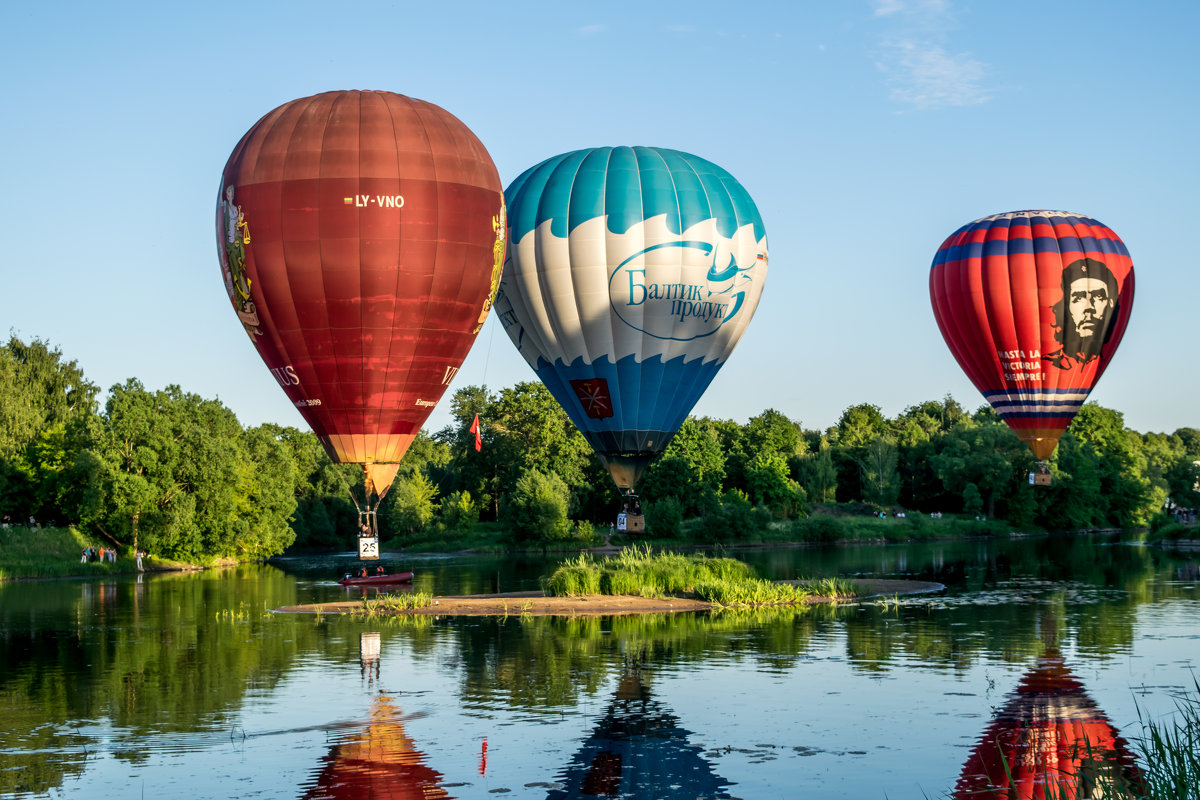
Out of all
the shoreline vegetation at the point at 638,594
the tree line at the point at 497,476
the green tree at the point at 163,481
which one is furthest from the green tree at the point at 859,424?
the shoreline vegetation at the point at 638,594

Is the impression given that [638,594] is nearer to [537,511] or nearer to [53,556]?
[53,556]

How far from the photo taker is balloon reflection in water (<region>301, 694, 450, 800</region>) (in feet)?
60.0

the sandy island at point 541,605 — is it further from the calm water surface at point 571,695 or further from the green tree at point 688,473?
the green tree at point 688,473

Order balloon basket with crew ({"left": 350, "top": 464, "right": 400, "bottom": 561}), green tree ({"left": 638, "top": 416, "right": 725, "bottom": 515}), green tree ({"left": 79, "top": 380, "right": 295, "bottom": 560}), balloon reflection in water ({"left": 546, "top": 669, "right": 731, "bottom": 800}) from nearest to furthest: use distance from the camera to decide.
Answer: balloon reflection in water ({"left": 546, "top": 669, "right": 731, "bottom": 800}) < balloon basket with crew ({"left": 350, "top": 464, "right": 400, "bottom": 561}) < green tree ({"left": 79, "top": 380, "right": 295, "bottom": 560}) < green tree ({"left": 638, "top": 416, "right": 725, "bottom": 515})

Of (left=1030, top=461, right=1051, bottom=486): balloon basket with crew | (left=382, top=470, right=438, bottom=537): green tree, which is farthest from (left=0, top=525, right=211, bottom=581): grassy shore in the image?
(left=1030, top=461, right=1051, bottom=486): balloon basket with crew

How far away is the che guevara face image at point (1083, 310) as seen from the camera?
4747 centimetres

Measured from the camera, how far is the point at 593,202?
135ft

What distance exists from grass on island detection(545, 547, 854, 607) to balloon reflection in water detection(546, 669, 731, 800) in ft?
57.1

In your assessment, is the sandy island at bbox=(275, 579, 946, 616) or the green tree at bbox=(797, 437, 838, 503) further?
the green tree at bbox=(797, 437, 838, 503)

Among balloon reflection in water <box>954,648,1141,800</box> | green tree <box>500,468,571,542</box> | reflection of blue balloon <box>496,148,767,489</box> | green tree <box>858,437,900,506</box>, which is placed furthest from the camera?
green tree <box>858,437,900,506</box>

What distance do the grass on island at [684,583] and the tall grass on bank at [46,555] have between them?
31722mm

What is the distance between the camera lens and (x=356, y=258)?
3112 cm

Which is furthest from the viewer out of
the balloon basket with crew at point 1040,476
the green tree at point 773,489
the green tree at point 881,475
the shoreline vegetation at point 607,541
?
the green tree at point 881,475

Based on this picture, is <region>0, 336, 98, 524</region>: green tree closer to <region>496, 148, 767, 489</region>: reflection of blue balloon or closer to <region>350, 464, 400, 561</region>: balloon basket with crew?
<region>496, 148, 767, 489</region>: reflection of blue balloon
